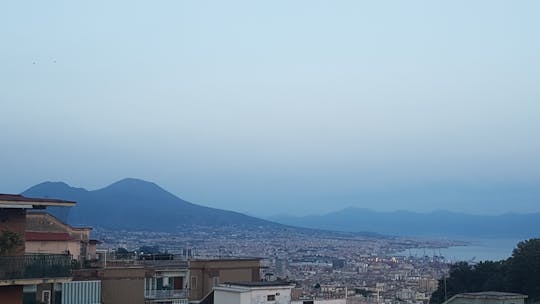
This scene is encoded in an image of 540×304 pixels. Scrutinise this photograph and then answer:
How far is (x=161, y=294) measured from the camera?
35312 mm

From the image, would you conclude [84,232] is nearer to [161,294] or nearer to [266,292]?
[161,294]

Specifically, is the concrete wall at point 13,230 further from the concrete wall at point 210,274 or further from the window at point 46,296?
the concrete wall at point 210,274

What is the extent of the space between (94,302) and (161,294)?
14.2 feet

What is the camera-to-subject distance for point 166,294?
117ft

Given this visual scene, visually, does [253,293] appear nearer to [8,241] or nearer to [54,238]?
[54,238]

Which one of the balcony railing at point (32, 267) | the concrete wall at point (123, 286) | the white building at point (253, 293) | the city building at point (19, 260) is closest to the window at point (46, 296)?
the concrete wall at point (123, 286)

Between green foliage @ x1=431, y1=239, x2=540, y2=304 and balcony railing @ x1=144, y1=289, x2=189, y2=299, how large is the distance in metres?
19.8

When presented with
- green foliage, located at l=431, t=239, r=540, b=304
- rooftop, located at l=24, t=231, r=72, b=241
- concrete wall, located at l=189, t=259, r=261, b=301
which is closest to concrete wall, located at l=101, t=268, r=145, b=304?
rooftop, located at l=24, t=231, r=72, b=241

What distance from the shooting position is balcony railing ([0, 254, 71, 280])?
2069 centimetres

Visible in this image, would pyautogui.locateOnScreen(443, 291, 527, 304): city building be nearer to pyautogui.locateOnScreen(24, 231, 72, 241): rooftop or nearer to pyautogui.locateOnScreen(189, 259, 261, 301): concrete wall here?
pyautogui.locateOnScreen(189, 259, 261, 301): concrete wall

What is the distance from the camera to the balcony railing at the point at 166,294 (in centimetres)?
3488

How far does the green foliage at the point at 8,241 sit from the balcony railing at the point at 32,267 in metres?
0.27

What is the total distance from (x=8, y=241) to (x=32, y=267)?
0.87 meters

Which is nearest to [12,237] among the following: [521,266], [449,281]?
[521,266]
